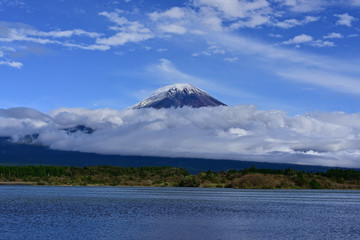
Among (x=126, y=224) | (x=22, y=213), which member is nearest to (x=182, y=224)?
(x=126, y=224)

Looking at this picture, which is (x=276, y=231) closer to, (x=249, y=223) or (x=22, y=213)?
(x=249, y=223)

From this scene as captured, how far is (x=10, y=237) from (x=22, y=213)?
37443mm

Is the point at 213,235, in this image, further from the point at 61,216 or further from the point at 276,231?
the point at 61,216

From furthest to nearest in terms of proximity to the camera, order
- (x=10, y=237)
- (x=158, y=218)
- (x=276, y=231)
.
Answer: (x=158, y=218)
(x=276, y=231)
(x=10, y=237)

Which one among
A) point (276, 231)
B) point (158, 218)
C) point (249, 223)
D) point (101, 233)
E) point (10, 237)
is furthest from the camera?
point (158, 218)

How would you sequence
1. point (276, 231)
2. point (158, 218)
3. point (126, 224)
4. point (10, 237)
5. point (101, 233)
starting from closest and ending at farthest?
point (10, 237)
point (101, 233)
point (276, 231)
point (126, 224)
point (158, 218)

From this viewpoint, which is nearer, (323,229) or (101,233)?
(101,233)

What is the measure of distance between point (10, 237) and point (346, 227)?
61.3 meters

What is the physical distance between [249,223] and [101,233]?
108ft

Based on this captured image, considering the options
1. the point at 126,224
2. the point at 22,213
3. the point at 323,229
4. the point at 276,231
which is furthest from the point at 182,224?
the point at 22,213

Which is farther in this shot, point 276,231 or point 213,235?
point 276,231

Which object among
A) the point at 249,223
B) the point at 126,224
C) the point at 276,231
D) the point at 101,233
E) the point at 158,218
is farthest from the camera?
the point at 158,218

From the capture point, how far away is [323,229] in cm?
8094

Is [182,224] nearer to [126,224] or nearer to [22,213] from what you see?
[126,224]
